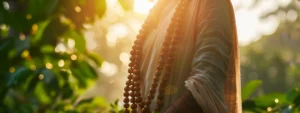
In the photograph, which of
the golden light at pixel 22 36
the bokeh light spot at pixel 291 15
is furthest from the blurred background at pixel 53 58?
the bokeh light spot at pixel 291 15

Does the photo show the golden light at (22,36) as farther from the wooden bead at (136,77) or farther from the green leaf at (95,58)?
the wooden bead at (136,77)

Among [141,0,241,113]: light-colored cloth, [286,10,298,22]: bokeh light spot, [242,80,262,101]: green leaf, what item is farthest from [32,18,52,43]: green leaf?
[286,10,298,22]: bokeh light spot

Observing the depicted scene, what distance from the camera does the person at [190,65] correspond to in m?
2.52

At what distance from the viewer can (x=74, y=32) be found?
4.66m

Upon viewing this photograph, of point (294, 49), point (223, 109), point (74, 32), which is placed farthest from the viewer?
point (294, 49)

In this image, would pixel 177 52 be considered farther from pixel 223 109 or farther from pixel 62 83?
pixel 62 83

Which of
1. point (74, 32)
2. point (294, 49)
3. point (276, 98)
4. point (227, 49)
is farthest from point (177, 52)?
point (294, 49)

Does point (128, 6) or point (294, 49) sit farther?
point (294, 49)

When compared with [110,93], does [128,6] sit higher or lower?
lower

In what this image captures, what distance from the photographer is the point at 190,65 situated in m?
2.65

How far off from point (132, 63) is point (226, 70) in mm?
549

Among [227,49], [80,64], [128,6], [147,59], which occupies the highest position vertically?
[80,64]

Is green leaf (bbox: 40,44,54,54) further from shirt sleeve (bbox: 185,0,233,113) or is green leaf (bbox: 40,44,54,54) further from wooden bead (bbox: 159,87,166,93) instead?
shirt sleeve (bbox: 185,0,233,113)

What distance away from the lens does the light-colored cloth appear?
8.22ft
